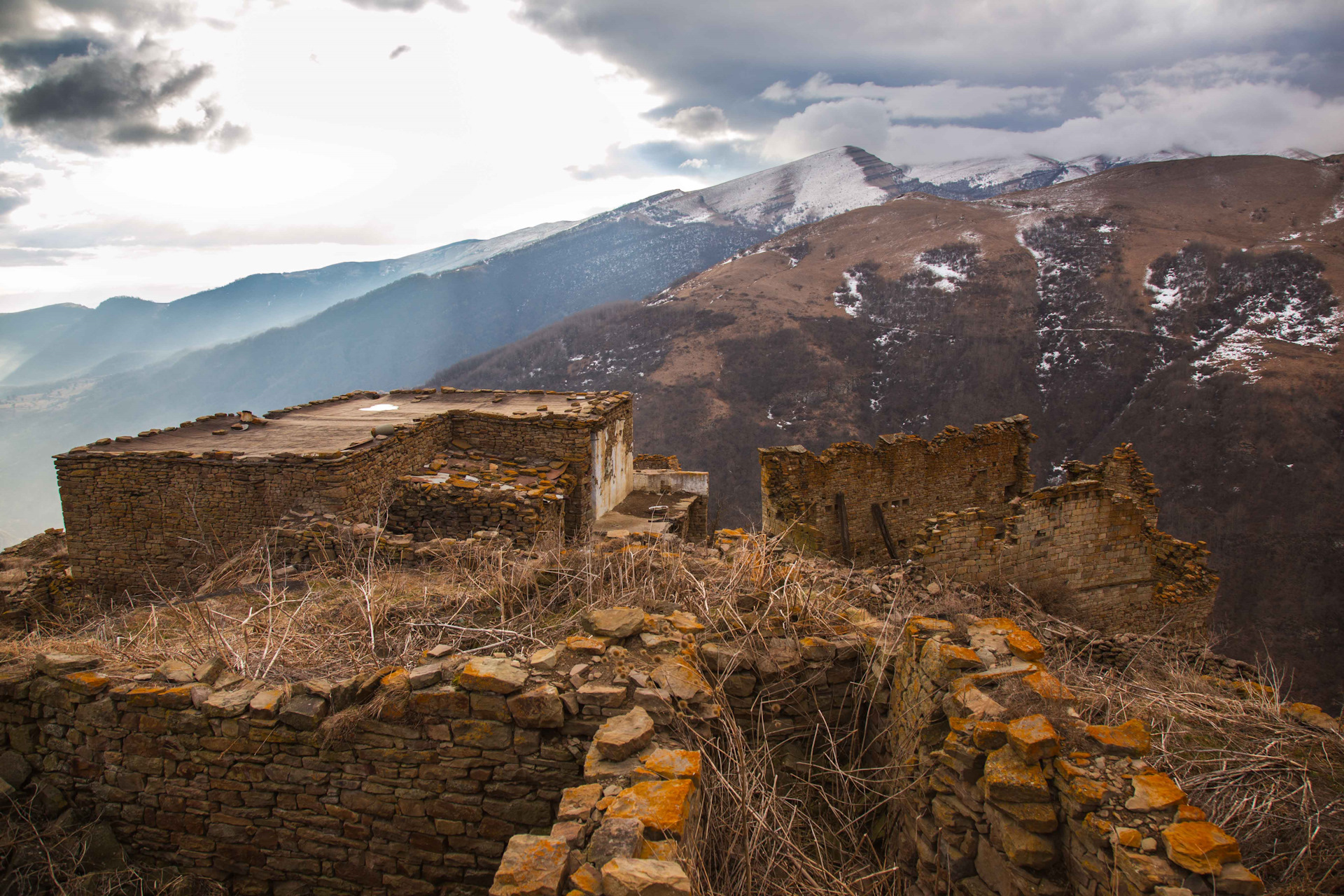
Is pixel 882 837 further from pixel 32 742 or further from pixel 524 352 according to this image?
pixel 524 352

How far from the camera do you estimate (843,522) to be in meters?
12.9

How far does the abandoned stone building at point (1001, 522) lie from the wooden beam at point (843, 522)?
19mm

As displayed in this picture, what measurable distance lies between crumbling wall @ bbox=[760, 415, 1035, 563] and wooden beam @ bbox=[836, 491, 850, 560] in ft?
0.04

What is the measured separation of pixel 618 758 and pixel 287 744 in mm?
1898

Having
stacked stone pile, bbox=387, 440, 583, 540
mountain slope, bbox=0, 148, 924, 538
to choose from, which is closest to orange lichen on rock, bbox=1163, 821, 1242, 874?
stacked stone pile, bbox=387, 440, 583, 540

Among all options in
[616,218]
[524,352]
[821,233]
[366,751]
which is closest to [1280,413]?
[366,751]

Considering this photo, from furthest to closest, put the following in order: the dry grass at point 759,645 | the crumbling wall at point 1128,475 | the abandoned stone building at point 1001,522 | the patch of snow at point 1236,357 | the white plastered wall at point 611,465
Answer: the patch of snow at point 1236,357, the crumbling wall at point 1128,475, the white plastered wall at point 611,465, the abandoned stone building at point 1001,522, the dry grass at point 759,645

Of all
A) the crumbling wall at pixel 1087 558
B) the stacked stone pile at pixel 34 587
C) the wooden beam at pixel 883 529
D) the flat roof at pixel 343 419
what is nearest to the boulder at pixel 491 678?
the flat roof at pixel 343 419

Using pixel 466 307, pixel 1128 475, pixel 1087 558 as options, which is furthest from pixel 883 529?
pixel 466 307

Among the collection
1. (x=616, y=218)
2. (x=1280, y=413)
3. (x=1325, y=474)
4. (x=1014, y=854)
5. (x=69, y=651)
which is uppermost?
(x=616, y=218)

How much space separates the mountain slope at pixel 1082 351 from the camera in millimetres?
27859

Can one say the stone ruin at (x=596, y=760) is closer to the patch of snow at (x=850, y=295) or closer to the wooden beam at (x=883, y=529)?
the wooden beam at (x=883, y=529)

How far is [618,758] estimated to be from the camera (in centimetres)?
327

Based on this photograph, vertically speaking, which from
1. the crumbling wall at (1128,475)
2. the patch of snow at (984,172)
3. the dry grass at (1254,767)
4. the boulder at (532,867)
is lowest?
the crumbling wall at (1128,475)
